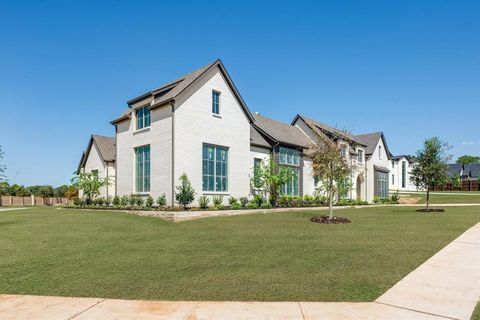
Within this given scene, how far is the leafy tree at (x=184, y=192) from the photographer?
17594 mm

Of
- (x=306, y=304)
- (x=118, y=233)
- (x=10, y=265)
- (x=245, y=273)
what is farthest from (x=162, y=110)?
(x=306, y=304)

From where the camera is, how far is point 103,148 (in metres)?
28.2

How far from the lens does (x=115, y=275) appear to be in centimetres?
647

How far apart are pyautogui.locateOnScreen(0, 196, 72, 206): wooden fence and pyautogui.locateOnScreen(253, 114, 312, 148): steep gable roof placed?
92.6ft

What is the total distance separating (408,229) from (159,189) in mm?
12724

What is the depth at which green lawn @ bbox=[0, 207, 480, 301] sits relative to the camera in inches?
217

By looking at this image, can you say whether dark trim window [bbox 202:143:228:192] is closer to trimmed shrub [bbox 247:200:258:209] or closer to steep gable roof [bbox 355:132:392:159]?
trimmed shrub [bbox 247:200:258:209]

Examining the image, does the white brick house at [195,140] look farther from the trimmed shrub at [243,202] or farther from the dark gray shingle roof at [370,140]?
→ the dark gray shingle roof at [370,140]

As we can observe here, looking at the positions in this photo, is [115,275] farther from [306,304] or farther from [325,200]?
[325,200]

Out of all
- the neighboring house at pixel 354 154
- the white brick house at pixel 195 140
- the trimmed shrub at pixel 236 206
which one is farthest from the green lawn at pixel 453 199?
the trimmed shrub at pixel 236 206

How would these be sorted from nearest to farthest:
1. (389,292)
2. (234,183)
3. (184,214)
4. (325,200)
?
(389,292)
(184,214)
(234,183)
(325,200)

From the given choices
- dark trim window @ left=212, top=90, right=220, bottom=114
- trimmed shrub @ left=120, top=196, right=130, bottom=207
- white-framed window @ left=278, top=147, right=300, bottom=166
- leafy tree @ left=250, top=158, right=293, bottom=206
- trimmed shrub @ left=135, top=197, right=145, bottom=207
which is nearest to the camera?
trimmed shrub @ left=135, top=197, right=145, bottom=207

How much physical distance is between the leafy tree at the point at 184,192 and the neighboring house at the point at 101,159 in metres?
9.96

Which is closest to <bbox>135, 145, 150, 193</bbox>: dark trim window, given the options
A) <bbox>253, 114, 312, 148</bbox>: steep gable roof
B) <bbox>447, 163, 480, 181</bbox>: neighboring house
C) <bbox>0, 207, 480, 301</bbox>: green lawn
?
<bbox>0, 207, 480, 301</bbox>: green lawn
